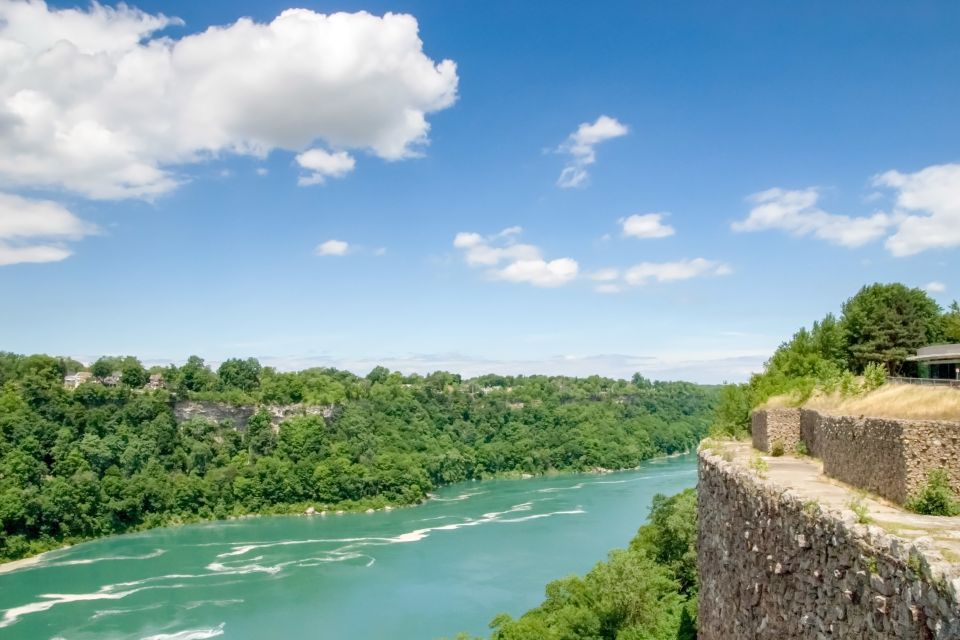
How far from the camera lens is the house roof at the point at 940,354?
13.4 m

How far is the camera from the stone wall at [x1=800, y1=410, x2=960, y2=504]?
4477mm

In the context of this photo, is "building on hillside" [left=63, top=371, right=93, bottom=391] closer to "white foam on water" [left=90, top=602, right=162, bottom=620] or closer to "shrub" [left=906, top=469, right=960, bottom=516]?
"white foam on water" [left=90, top=602, right=162, bottom=620]

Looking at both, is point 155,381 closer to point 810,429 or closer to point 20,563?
point 20,563

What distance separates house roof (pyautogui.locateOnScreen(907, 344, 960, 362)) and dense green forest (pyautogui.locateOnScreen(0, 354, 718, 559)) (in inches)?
1298

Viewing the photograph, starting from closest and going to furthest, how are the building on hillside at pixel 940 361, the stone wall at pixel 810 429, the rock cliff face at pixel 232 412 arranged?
1. the stone wall at pixel 810 429
2. the building on hillside at pixel 940 361
3. the rock cliff face at pixel 232 412

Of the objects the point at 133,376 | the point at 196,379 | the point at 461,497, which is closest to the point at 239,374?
the point at 196,379

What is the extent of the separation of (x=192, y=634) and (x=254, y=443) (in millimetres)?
30769

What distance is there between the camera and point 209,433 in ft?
164

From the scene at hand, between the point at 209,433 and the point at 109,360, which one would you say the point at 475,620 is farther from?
the point at 109,360

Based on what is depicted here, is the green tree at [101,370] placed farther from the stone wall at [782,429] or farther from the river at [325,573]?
the stone wall at [782,429]

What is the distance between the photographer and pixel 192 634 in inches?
807

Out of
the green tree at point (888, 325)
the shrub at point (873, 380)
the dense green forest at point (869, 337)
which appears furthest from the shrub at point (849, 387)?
the green tree at point (888, 325)

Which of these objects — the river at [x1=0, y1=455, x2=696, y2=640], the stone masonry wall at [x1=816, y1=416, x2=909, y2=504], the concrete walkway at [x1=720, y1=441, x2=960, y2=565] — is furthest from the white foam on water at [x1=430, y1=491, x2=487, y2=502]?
the stone masonry wall at [x1=816, y1=416, x2=909, y2=504]

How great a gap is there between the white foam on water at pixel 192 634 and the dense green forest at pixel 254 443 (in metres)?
16.8
